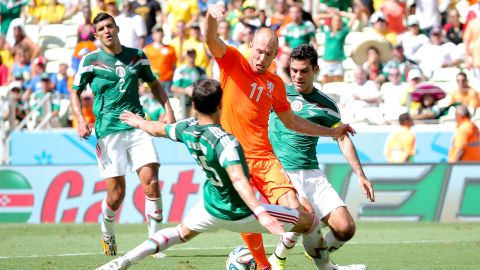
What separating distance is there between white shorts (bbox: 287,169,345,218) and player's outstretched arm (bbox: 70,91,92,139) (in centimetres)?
268

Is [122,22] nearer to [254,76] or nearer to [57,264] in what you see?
[57,264]

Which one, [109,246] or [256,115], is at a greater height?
[256,115]

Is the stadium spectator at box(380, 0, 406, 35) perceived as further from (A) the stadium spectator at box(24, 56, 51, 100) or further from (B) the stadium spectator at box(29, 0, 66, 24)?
(B) the stadium spectator at box(29, 0, 66, 24)

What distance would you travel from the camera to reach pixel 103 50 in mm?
13234

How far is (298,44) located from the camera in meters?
22.6

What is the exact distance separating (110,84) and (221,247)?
2896 millimetres

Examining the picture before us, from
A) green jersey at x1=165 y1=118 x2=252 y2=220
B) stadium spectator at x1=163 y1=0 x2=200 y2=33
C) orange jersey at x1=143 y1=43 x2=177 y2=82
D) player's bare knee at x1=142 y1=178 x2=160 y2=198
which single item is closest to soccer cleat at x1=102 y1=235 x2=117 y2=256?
player's bare knee at x1=142 y1=178 x2=160 y2=198

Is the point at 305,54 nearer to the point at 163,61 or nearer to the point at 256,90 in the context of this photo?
the point at 256,90

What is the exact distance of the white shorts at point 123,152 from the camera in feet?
43.2

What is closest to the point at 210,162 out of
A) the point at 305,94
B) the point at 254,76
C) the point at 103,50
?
the point at 254,76

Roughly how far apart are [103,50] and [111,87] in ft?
1.58

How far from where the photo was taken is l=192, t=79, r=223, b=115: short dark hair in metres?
8.79

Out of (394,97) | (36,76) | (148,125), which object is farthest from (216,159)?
(36,76)

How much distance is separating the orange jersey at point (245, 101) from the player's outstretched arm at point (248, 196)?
1528 mm
